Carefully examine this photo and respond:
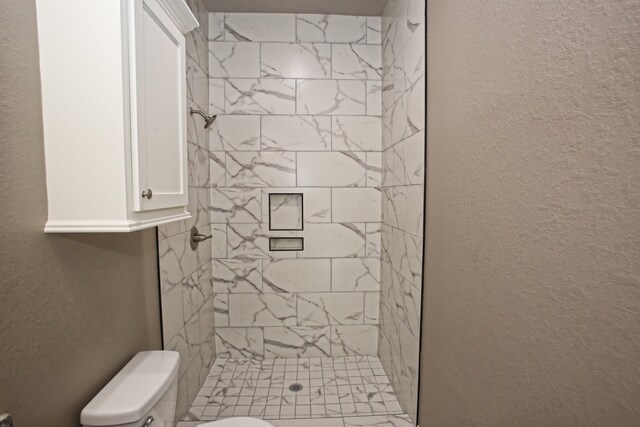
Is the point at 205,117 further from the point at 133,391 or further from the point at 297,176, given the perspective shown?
the point at 133,391

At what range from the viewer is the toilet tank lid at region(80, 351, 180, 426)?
956 mm

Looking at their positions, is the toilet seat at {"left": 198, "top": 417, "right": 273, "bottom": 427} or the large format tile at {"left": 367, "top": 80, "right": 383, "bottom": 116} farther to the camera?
the large format tile at {"left": 367, "top": 80, "right": 383, "bottom": 116}

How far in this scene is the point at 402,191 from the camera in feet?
6.54

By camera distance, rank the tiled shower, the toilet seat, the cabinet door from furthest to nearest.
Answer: the tiled shower, the toilet seat, the cabinet door

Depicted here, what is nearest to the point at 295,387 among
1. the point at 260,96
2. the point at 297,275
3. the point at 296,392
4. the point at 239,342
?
the point at 296,392

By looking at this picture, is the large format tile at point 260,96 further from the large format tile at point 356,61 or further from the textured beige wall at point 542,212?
the textured beige wall at point 542,212

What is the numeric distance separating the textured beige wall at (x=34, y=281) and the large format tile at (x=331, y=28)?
199 centimetres

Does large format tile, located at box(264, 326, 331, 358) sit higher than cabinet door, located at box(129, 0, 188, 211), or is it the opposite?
cabinet door, located at box(129, 0, 188, 211)

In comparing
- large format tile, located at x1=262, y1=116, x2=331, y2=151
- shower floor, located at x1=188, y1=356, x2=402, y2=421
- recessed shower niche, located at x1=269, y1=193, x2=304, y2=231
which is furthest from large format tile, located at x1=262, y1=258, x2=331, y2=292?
large format tile, located at x1=262, y1=116, x2=331, y2=151

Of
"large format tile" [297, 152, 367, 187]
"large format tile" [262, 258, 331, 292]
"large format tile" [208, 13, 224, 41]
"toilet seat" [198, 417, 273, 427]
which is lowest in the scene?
"toilet seat" [198, 417, 273, 427]

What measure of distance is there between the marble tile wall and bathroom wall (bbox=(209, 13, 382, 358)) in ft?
0.47

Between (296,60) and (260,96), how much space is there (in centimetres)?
41

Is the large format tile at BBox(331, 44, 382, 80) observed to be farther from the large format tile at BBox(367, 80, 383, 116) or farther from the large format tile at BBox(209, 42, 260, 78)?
the large format tile at BBox(209, 42, 260, 78)

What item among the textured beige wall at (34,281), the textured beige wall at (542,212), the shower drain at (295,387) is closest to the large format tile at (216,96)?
the textured beige wall at (34,281)
